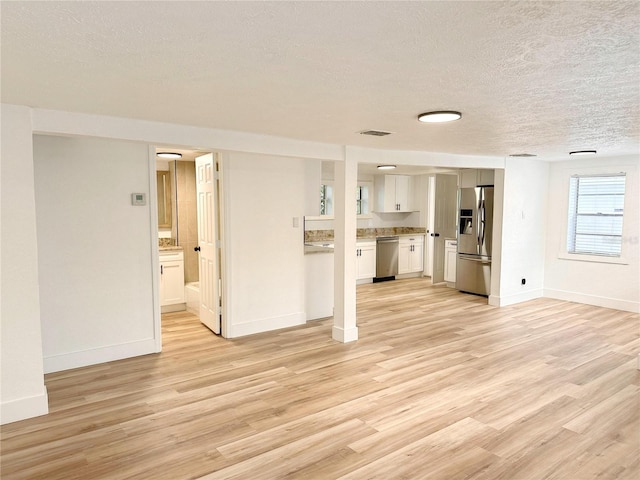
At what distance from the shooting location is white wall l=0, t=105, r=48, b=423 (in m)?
2.93

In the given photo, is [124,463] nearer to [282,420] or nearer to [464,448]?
[282,420]

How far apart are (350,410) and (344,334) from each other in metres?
1.62

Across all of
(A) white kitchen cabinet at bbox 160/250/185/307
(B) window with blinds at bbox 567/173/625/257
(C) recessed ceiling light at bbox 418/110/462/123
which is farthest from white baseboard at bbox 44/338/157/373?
(B) window with blinds at bbox 567/173/625/257

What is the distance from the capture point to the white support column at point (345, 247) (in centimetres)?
480

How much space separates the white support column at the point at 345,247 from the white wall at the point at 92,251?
202 cm

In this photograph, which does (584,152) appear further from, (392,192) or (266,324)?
(266,324)

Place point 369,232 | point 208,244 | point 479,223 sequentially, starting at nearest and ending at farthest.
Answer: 1. point 208,244
2. point 479,223
3. point 369,232

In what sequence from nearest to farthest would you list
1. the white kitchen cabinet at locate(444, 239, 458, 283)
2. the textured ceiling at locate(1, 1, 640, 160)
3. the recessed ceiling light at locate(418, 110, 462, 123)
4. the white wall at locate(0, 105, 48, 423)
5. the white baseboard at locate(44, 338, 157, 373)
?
the textured ceiling at locate(1, 1, 640, 160) < the white wall at locate(0, 105, 48, 423) < the recessed ceiling light at locate(418, 110, 462, 123) < the white baseboard at locate(44, 338, 157, 373) < the white kitchen cabinet at locate(444, 239, 458, 283)

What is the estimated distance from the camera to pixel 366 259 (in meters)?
8.42

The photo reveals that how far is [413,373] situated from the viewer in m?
4.03

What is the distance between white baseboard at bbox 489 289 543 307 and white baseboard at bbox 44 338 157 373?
4.96 m

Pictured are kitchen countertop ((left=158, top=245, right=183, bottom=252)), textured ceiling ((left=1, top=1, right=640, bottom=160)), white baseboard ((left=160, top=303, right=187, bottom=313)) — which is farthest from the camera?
white baseboard ((left=160, top=303, right=187, bottom=313))

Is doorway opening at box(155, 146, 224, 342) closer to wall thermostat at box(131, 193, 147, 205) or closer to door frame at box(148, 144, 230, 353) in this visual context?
door frame at box(148, 144, 230, 353)

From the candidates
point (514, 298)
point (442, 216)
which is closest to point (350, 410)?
point (514, 298)
